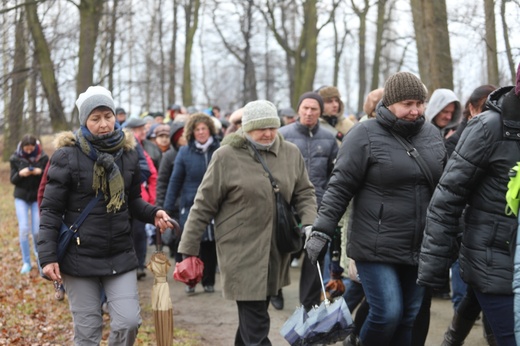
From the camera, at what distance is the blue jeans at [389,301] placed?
196 inches

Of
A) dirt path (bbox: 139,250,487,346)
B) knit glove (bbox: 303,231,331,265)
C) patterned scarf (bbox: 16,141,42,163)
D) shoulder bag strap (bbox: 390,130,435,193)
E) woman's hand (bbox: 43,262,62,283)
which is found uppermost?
patterned scarf (bbox: 16,141,42,163)

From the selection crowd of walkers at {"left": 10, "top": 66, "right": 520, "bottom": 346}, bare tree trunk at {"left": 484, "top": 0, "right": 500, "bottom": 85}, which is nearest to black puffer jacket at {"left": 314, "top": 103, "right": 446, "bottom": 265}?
crowd of walkers at {"left": 10, "top": 66, "right": 520, "bottom": 346}

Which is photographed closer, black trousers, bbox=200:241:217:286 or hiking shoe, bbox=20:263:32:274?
black trousers, bbox=200:241:217:286

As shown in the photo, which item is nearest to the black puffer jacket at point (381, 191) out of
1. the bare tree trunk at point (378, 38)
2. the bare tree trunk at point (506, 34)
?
the bare tree trunk at point (506, 34)

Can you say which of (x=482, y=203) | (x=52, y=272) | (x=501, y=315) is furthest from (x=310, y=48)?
(x=501, y=315)

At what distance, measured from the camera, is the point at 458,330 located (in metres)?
5.67

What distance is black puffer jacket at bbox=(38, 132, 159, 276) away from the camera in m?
5.02

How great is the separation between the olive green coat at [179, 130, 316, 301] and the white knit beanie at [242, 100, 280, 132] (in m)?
0.15

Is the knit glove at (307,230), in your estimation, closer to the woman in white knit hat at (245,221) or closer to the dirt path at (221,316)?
the woman in white knit hat at (245,221)

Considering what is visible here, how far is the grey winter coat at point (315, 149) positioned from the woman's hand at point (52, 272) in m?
3.69

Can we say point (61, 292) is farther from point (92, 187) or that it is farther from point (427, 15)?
point (427, 15)

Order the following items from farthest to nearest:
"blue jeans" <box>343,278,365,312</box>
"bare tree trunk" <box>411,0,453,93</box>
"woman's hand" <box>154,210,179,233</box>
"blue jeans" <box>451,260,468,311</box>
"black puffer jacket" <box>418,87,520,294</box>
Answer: "bare tree trunk" <box>411,0,453,93</box> < "blue jeans" <box>451,260,468,311</box> < "blue jeans" <box>343,278,365,312</box> < "woman's hand" <box>154,210,179,233</box> < "black puffer jacket" <box>418,87,520,294</box>

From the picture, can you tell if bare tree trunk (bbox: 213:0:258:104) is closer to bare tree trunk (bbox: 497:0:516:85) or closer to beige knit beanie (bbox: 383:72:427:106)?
bare tree trunk (bbox: 497:0:516:85)

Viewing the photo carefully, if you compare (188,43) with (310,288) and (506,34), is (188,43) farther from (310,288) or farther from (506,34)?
(310,288)
